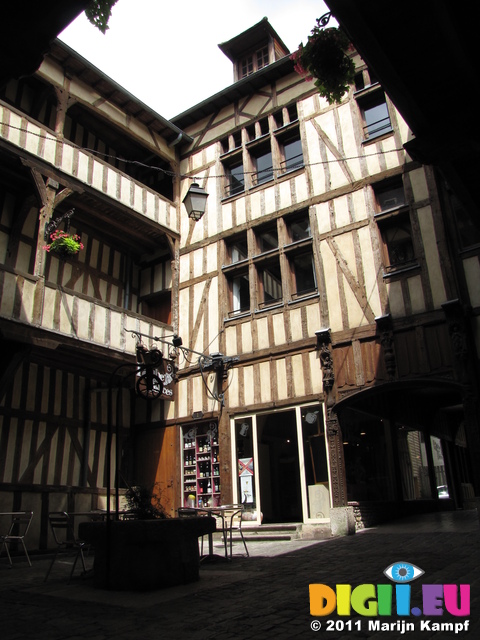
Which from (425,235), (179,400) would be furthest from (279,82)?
(179,400)

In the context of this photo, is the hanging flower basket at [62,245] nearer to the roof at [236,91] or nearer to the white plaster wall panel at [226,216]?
the white plaster wall panel at [226,216]

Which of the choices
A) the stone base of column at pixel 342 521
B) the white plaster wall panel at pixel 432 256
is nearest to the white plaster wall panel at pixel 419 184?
the white plaster wall panel at pixel 432 256

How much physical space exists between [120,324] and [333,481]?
509 centimetres

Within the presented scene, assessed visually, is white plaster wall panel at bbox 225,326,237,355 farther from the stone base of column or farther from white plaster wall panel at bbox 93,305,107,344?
Result: the stone base of column

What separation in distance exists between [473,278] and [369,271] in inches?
72.4

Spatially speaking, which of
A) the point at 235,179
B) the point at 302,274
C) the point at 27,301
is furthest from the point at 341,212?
the point at 27,301

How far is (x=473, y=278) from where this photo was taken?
8648 millimetres

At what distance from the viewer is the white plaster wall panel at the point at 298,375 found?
1001cm

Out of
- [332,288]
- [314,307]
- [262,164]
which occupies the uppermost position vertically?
[262,164]

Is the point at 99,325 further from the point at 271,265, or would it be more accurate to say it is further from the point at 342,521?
the point at 342,521

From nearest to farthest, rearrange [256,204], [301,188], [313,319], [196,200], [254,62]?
[196,200] < [313,319] < [301,188] < [256,204] < [254,62]

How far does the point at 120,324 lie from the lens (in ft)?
34.3

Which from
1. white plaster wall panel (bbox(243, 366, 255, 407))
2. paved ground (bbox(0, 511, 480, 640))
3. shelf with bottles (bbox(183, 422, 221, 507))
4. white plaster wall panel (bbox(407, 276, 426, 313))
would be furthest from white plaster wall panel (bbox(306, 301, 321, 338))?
paved ground (bbox(0, 511, 480, 640))

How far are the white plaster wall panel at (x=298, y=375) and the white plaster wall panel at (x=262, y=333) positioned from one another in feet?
2.53
